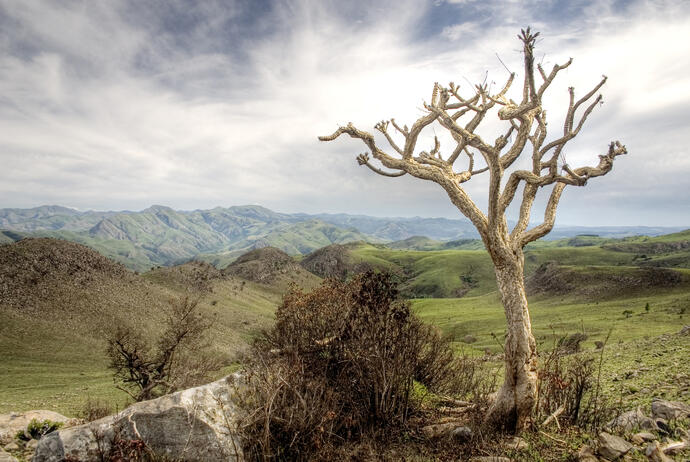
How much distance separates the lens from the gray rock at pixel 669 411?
7.10 m

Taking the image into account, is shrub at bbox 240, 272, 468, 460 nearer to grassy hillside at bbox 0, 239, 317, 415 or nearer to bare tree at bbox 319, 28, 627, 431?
bare tree at bbox 319, 28, 627, 431

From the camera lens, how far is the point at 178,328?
23.4 meters

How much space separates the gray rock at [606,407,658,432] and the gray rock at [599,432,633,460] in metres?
1.20

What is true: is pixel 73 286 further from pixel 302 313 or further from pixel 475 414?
pixel 475 414

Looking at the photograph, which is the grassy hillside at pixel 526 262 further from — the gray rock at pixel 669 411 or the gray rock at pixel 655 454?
the gray rock at pixel 655 454

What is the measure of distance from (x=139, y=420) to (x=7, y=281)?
200 feet

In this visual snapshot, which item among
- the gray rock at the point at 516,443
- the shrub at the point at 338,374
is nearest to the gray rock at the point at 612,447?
the gray rock at the point at 516,443

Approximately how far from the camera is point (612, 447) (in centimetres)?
553

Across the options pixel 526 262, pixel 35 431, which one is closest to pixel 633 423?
pixel 35 431

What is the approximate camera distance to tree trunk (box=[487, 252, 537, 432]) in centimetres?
680

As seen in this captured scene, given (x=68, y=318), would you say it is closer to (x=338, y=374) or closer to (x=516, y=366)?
(x=338, y=374)

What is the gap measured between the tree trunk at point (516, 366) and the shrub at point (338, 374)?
197 cm

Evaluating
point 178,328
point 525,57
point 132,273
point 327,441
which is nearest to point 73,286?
point 132,273

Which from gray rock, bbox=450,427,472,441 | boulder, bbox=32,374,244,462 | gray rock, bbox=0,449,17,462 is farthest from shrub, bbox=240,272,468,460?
gray rock, bbox=0,449,17,462
